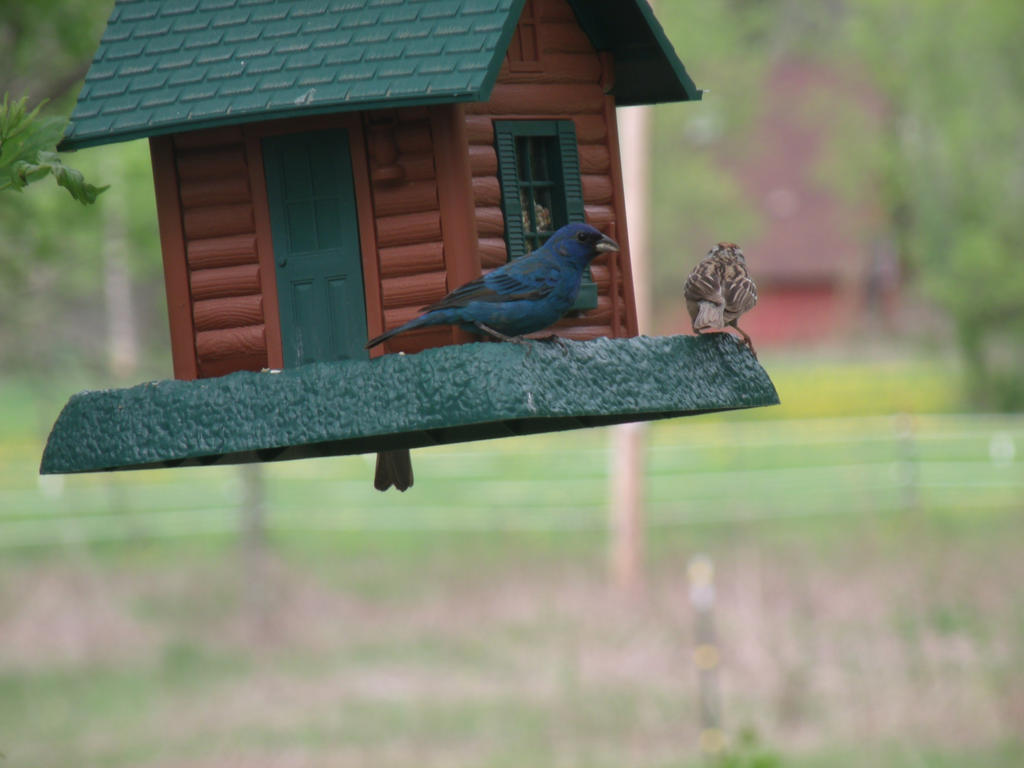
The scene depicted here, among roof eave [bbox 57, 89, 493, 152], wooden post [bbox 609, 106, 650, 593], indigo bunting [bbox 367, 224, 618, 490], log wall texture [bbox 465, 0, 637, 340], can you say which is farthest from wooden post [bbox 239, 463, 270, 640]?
indigo bunting [bbox 367, 224, 618, 490]

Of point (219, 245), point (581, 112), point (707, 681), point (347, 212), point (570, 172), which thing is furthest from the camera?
point (707, 681)

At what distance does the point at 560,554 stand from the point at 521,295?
15.9m

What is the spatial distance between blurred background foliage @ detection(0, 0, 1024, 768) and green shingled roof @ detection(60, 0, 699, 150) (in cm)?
184

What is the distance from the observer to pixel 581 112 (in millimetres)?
4660

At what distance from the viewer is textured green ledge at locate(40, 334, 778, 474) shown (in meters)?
3.77

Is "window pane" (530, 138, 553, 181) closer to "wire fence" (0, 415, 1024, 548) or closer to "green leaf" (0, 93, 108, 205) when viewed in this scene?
"green leaf" (0, 93, 108, 205)

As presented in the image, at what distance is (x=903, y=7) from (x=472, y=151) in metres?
28.9

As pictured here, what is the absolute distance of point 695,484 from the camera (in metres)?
24.7

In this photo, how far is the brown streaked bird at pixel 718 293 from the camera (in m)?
4.40

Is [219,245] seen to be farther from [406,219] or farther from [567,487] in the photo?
[567,487]

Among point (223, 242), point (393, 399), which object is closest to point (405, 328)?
point (393, 399)

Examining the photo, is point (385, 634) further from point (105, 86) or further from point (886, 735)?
point (105, 86)

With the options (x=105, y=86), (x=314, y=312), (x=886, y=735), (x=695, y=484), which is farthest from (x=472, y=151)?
(x=695, y=484)

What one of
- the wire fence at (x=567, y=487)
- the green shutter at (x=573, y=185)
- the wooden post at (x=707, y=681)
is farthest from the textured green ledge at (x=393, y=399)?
the wire fence at (x=567, y=487)
